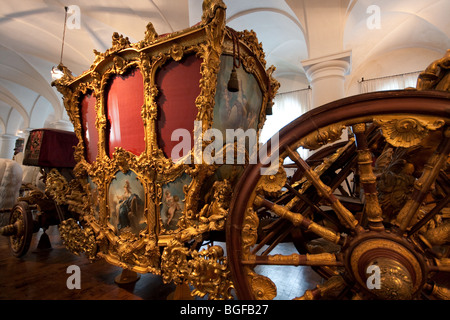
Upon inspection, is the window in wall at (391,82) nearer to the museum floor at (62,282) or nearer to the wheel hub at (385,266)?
the wheel hub at (385,266)

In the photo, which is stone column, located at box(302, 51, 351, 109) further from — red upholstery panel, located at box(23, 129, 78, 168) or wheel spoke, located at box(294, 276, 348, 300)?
red upholstery panel, located at box(23, 129, 78, 168)

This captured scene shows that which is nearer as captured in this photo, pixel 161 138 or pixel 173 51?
pixel 173 51

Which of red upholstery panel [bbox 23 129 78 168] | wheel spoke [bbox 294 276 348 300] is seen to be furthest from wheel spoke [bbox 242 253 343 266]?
red upholstery panel [bbox 23 129 78 168]

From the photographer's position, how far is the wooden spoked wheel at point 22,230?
2.67 m

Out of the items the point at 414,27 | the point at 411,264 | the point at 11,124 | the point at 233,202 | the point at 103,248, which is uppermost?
the point at 414,27

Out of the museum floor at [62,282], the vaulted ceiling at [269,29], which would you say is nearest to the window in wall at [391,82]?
the vaulted ceiling at [269,29]

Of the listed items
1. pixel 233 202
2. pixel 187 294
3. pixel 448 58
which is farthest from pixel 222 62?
pixel 187 294

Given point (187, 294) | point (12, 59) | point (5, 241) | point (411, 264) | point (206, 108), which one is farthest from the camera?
point (12, 59)

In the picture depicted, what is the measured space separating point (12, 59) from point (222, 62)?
10.1 metres

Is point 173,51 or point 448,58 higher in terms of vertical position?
point 173,51

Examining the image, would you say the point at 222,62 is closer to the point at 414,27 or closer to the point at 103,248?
the point at 103,248

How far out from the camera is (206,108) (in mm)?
1501

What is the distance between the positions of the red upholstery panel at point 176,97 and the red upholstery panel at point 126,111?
0.61 feet

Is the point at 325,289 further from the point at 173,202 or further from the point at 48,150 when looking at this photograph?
the point at 48,150
